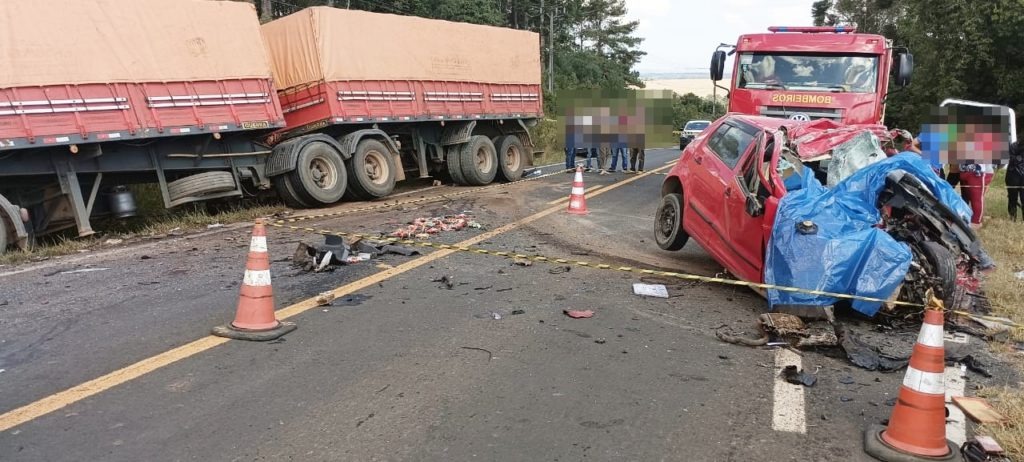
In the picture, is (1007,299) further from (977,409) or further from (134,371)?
(134,371)

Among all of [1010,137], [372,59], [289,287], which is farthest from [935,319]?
[372,59]

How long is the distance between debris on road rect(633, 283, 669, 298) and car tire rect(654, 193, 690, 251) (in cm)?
146

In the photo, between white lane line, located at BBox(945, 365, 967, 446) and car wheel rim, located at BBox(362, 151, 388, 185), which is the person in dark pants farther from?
car wheel rim, located at BBox(362, 151, 388, 185)

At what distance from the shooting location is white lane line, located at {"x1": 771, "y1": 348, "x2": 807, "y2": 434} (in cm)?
364

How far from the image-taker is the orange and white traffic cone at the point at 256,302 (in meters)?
4.88

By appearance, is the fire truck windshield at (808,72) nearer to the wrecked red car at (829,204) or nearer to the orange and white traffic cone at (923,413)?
the wrecked red car at (829,204)

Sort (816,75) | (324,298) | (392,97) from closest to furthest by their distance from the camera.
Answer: (324,298) < (816,75) < (392,97)

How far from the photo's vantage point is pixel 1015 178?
1044cm

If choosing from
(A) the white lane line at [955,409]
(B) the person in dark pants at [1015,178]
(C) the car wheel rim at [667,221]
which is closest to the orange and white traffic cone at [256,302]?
(A) the white lane line at [955,409]

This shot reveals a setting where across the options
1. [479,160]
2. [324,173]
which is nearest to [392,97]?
[324,173]

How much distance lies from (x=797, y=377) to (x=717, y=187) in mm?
2779

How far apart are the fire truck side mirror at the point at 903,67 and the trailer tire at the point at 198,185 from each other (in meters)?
10.4

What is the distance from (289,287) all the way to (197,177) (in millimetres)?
5172

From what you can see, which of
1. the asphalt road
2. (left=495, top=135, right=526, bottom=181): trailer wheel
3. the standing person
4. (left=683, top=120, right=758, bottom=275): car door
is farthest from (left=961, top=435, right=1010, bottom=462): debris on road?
(left=495, top=135, right=526, bottom=181): trailer wheel
